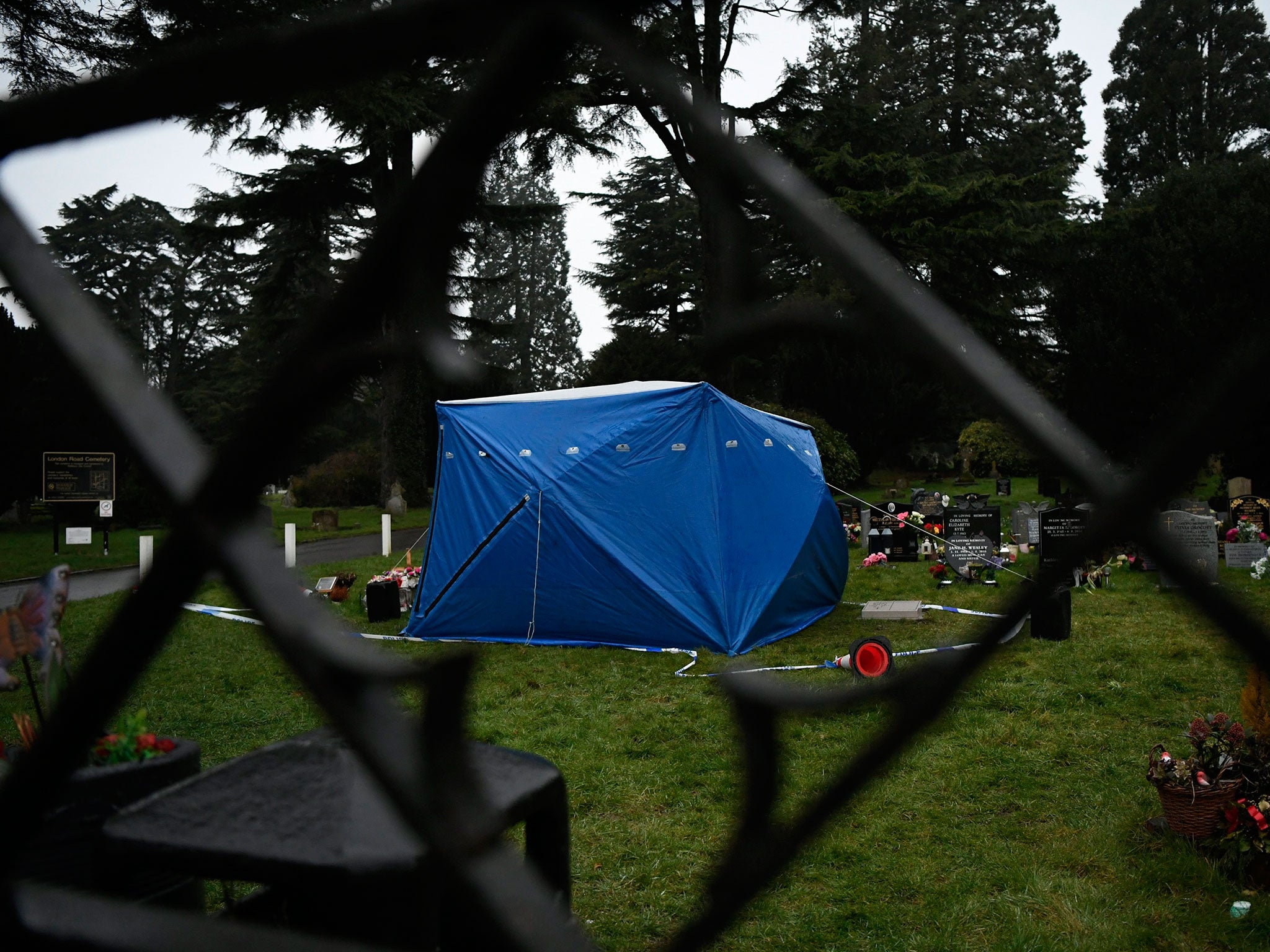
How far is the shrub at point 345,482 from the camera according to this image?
25.7 metres

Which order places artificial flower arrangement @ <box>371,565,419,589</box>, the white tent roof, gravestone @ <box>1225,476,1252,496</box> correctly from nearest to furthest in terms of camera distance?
the white tent roof, artificial flower arrangement @ <box>371,565,419,589</box>, gravestone @ <box>1225,476,1252,496</box>

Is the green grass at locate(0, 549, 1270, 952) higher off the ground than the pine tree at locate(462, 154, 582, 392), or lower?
lower

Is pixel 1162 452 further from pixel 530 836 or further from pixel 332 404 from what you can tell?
pixel 530 836

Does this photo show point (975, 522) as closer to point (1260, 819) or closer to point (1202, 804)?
point (1202, 804)

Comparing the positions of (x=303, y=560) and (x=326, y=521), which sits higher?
(x=326, y=521)

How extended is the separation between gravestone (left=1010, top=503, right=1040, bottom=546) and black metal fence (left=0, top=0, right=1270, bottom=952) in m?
13.8

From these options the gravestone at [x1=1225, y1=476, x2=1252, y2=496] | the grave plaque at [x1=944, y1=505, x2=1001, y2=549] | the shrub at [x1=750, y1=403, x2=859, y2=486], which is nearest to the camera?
the grave plaque at [x1=944, y1=505, x2=1001, y2=549]

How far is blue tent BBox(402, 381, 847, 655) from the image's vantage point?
7516 mm

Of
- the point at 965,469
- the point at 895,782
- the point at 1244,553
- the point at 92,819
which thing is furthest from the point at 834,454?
the point at 92,819

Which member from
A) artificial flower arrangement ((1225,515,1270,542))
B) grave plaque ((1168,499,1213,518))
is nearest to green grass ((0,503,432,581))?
grave plaque ((1168,499,1213,518))

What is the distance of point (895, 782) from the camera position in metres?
4.51

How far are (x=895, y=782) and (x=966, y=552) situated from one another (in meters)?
7.24

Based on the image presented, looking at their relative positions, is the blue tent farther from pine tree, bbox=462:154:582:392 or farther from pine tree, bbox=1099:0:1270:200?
pine tree, bbox=1099:0:1270:200

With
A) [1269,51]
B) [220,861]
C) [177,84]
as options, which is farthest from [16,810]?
[1269,51]
